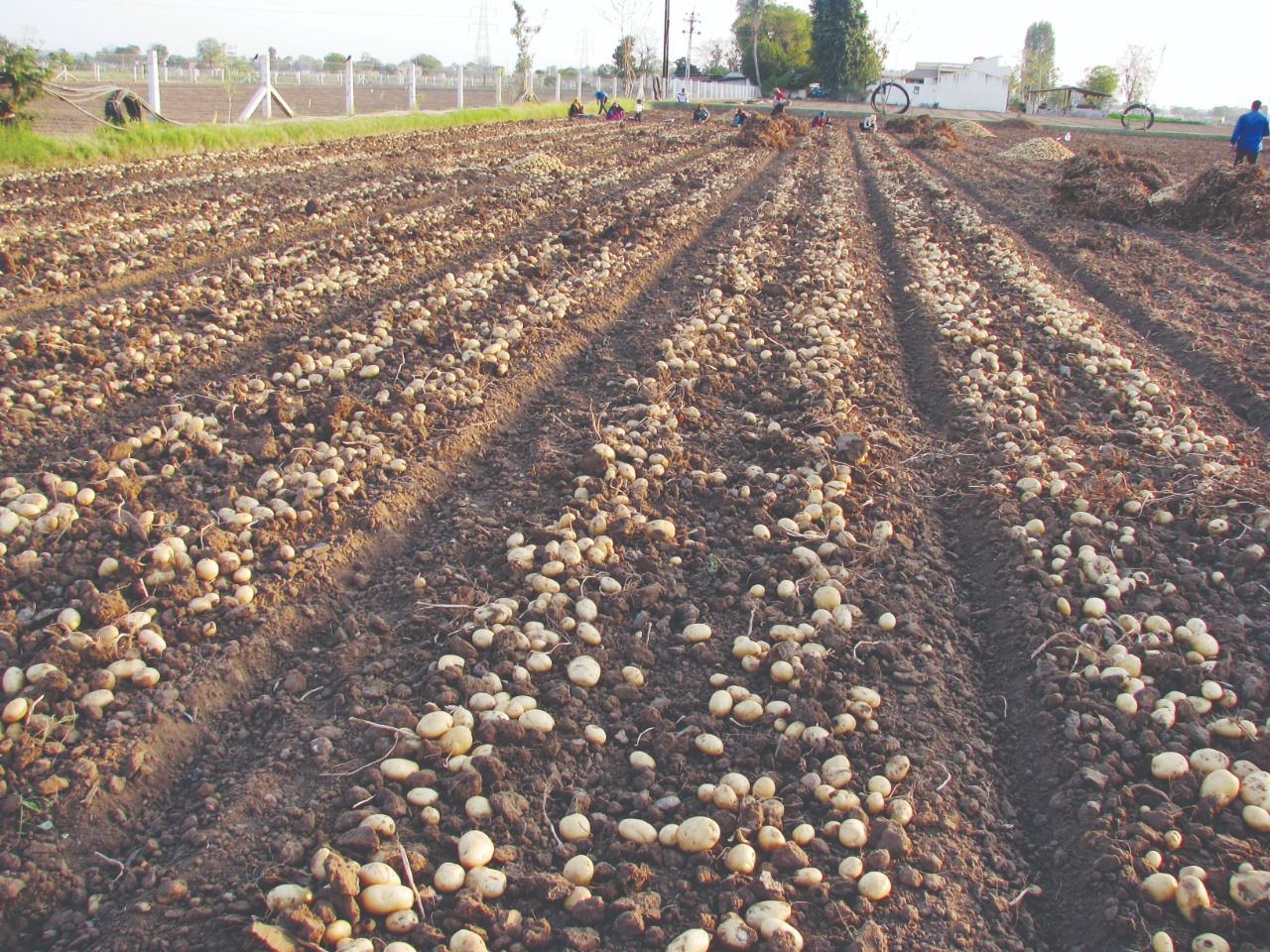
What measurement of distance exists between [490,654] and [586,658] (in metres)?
0.36

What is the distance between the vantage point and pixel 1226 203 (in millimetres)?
12844

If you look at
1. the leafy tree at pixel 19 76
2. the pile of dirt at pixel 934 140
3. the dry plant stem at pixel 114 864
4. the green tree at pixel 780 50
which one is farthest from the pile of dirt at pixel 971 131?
the green tree at pixel 780 50

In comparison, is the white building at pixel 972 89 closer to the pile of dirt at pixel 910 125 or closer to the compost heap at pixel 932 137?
the pile of dirt at pixel 910 125

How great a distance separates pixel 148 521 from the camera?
12.1 ft

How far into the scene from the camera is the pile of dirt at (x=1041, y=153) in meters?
23.2

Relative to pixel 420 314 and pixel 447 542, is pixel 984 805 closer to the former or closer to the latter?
pixel 447 542

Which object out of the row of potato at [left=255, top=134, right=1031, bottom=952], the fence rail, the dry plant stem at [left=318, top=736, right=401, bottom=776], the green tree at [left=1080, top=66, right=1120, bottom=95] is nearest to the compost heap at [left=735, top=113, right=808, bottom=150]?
the fence rail

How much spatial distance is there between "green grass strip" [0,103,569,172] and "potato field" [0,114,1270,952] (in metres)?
8.22

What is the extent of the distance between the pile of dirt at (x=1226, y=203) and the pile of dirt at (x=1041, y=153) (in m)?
10.5

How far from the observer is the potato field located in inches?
90.4

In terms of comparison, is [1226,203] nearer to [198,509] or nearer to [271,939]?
[198,509]

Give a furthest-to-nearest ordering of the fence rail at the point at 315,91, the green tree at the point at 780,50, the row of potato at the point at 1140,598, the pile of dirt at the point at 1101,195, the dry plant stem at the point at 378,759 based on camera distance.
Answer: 1. the green tree at the point at 780,50
2. the fence rail at the point at 315,91
3. the pile of dirt at the point at 1101,195
4. the dry plant stem at the point at 378,759
5. the row of potato at the point at 1140,598

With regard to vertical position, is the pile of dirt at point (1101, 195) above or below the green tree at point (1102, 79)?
below

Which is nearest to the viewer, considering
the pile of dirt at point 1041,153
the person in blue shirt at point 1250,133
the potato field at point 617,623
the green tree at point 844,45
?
the potato field at point 617,623
